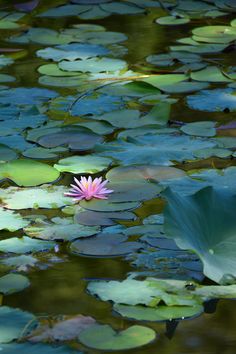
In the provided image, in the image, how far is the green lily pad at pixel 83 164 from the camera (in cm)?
252

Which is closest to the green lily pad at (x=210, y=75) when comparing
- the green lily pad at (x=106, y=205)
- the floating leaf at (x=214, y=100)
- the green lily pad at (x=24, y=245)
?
the floating leaf at (x=214, y=100)

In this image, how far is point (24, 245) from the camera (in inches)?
83.9

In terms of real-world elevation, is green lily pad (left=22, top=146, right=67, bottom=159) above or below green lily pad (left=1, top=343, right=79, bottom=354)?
below

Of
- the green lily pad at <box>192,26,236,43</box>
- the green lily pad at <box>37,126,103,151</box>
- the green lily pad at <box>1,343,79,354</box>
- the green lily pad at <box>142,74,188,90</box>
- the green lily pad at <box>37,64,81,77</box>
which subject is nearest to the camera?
the green lily pad at <box>1,343,79,354</box>

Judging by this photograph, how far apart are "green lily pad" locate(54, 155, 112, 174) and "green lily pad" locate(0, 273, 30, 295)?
0.53 m

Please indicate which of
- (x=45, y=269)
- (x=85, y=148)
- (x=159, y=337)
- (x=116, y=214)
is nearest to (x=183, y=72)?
(x=85, y=148)

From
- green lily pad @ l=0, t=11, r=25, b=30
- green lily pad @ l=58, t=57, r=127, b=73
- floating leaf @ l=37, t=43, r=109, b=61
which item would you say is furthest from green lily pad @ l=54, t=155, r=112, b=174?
green lily pad @ l=0, t=11, r=25, b=30

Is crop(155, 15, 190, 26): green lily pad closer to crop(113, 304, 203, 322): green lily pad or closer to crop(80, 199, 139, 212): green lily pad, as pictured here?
crop(80, 199, 139, 212): green lily pad

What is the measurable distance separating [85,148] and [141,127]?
0.20 meters

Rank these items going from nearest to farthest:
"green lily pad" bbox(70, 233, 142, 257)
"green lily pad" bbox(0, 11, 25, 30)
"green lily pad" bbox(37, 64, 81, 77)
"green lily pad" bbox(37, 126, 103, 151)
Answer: "green lily pad" bbox(70, 233, 142, 257) → "green lily pad" bbox(37, 126, 103, 151) → "green lily pad" bbox(37, 64, 81, 77) → "green lily pad" bbox(0, 11, 25, 30)

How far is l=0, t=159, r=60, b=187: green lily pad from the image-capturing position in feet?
8.04

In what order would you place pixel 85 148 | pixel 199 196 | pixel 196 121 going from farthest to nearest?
1. pixel 196 121
2. pixel 85 148
3. pixel 199 196

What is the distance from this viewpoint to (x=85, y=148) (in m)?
2.67

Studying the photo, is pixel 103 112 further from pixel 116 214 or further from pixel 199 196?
pixel 199 196
